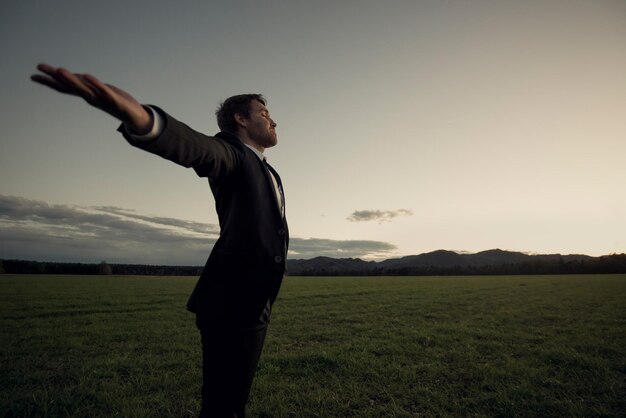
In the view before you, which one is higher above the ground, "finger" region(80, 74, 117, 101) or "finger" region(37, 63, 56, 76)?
"finger" region(37, 63, 56, 76)

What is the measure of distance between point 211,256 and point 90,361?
7.51 m

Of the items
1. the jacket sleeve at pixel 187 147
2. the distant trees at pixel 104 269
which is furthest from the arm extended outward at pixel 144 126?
the distant trees at pixel 104 269

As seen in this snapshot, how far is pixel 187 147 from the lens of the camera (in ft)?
5.17

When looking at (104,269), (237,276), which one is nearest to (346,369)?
(237,276)

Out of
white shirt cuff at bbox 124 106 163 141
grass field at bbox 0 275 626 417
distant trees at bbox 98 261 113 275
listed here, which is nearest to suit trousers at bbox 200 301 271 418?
white shirt cuff at bbox 124 106 163 141

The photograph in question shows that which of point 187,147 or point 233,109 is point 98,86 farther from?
point 233,109

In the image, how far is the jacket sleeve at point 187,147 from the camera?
4.91ft

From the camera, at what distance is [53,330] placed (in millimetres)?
11180

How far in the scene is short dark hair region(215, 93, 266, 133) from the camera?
9.25 ft

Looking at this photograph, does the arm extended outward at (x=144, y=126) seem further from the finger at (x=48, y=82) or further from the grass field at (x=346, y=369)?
the grass field at (x=346, y=369)

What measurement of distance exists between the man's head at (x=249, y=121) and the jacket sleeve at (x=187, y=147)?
918mm

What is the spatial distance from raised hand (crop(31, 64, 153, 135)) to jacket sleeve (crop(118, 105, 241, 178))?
74 millimetres

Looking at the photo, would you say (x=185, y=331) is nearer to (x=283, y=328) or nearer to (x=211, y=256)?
(x=283, y=328)

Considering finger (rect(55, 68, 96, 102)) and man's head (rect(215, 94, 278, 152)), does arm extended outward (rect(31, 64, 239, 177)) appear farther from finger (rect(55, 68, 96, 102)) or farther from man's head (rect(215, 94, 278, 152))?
man's head (rect(215, 94, 278, 152))
